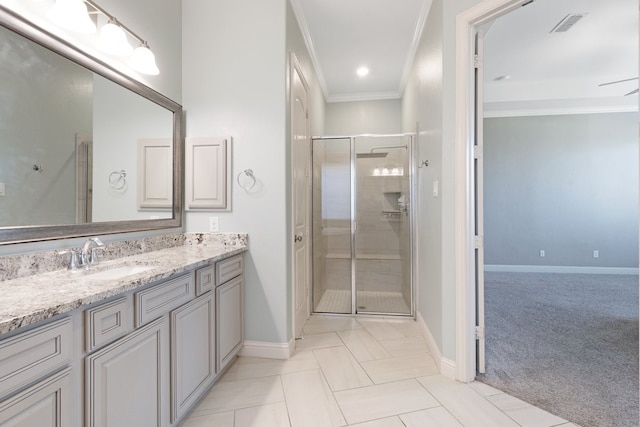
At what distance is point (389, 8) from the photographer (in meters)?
2.53

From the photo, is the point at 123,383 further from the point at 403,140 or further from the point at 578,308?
the point at 578,308

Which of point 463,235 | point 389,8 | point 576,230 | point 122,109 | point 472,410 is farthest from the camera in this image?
point 576,230

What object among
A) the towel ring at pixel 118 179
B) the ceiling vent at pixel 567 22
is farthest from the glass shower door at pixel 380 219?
the towel ring at pixel 118 179

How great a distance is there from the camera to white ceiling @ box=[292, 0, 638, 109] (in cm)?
263

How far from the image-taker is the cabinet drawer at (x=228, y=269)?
6.11 feet

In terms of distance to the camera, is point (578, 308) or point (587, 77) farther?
point (587, 77)

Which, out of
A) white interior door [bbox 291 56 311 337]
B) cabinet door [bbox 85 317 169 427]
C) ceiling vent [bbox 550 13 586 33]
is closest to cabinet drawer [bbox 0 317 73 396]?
cabinet door [bbox 85 317 169 427]

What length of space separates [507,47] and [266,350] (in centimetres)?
419

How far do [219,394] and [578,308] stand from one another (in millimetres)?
3917

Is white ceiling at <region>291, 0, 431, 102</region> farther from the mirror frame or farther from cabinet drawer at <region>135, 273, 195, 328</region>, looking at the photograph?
cabinet drawer at <region>135, 273, 195, 328</region>

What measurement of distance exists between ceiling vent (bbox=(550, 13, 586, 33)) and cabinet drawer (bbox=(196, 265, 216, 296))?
3.97 meters

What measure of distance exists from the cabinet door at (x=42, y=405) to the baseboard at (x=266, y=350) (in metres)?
1.40

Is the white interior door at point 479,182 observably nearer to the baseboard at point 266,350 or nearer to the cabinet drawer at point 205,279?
the baseboard at point 266,350

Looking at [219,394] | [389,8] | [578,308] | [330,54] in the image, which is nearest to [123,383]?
[219,394]
